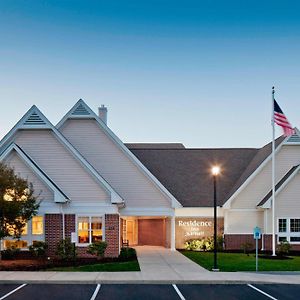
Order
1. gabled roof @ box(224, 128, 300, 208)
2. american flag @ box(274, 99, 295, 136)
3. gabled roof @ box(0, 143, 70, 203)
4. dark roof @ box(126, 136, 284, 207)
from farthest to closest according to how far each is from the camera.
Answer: dark roof @ box(126, 136, 284, 207) → gabled roof @ box(224, 128, 300, 208) → american flag @ box(274, 99, 295, 136) → gabled roof @ box(0, 143, 70, 203)

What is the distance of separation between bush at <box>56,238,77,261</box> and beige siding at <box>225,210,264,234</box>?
41.9 feet

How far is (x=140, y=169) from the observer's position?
102ft

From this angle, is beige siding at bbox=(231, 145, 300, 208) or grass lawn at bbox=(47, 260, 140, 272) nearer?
grass lawn at bbox=(47, 260, 140, 272)

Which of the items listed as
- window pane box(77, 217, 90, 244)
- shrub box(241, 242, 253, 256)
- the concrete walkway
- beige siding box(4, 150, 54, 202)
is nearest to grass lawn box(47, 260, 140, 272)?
the concrete walkway

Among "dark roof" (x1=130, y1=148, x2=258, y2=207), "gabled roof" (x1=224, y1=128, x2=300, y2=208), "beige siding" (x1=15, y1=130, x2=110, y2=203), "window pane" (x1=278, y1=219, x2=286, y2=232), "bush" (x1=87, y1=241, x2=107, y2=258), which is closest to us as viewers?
"bush" (x1=87, y1=241, x2=107, y2=258)

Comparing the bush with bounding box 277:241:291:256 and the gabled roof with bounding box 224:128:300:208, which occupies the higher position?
the gabled roof with bounding box 224:128:300:208

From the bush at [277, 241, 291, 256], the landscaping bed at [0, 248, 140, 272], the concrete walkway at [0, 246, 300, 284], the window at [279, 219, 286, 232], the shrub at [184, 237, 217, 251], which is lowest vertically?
the shrub at [184, 237, 217, 251]

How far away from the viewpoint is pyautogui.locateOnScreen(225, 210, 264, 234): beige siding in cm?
3158

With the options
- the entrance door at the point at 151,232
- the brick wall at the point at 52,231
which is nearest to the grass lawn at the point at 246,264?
the brick wall at the point at 52,231

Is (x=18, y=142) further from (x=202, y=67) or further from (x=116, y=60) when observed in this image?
(x=202, y=67)

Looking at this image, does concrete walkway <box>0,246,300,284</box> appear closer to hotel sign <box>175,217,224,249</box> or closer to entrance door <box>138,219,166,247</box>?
hotel sign <box>175,217,224,249</box>

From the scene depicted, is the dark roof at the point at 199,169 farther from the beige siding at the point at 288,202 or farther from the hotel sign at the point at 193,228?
the beige siding at the point at 288,202

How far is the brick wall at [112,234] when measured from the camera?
24750mm

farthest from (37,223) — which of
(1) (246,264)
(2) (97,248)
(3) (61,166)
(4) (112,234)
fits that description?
(1) (246,264)
